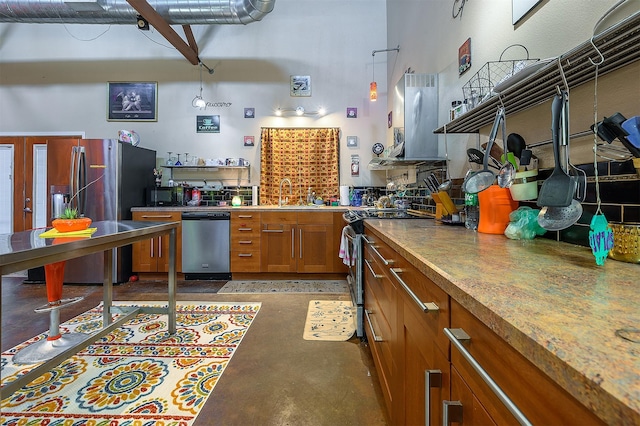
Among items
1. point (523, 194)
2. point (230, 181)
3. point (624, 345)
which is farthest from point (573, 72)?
point (230, 181)

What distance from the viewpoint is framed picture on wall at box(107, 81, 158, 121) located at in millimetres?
4309

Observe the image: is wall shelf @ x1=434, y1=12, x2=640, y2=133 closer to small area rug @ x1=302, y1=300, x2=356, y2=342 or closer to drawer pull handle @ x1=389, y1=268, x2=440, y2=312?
drawer pull handle @ x1=389, y1=268, x2=440, y2=312

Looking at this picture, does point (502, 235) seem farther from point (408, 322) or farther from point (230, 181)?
point (230, 181)

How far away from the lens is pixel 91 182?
11.2ft

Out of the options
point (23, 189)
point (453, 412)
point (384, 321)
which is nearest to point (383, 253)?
point (384, 321)

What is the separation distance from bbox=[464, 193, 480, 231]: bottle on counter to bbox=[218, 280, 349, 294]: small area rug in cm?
190

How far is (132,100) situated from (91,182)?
1.62m

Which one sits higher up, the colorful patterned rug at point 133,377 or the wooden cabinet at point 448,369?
the wooden cabinet at point 448,369

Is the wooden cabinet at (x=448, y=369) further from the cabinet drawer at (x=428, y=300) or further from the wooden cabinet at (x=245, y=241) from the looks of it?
the wooden cabinet at (x=245, y=241)

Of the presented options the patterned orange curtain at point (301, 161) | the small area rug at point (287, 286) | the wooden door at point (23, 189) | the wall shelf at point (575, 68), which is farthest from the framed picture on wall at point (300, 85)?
the wooden door at point (23, 189)

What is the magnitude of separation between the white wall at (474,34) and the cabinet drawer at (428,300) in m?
1.08

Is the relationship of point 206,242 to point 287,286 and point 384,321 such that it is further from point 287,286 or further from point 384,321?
point 384,321

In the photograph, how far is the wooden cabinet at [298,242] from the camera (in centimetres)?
361

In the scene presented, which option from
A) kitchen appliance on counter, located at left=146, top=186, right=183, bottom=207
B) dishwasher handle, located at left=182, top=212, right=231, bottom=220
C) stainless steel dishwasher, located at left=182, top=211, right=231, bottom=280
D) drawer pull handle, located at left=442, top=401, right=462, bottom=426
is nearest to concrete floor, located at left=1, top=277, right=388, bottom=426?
drawer pull handle, located at left=442, top=401, right=462, bottom=426
